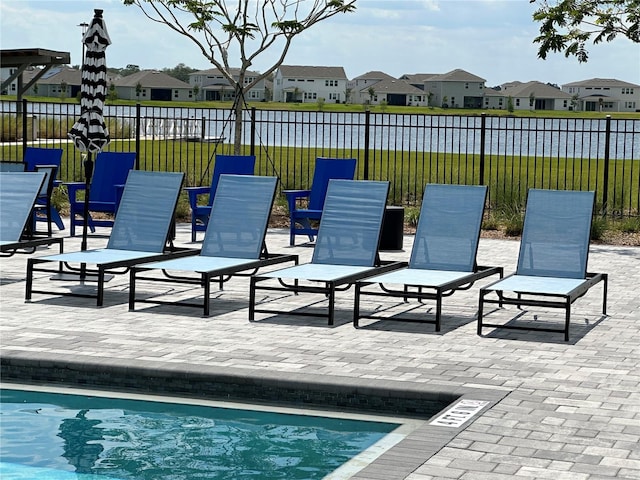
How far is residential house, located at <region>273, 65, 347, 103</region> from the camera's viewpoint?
10512cm

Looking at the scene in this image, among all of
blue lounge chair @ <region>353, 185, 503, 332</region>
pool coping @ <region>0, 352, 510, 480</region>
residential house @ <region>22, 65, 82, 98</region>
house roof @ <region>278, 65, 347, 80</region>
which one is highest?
house roof @ <region>278, 65, 347, 80</region>

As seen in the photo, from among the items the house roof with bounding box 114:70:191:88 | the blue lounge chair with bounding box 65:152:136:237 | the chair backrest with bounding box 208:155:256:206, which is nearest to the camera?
the chair backrest with bounding box 208:155:256:206

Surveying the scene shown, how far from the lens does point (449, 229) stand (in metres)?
10.6

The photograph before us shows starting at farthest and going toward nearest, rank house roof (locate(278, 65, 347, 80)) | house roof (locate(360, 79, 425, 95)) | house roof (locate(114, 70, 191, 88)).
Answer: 1. house roof (locate(360, 79, 425, 95))
2. house roof (locate(278, 65, 347, 80))
3. house roof (locate(114, 70, 191, 88))

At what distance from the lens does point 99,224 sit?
48.1 feet

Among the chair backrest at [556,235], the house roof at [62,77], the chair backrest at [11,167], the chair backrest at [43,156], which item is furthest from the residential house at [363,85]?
the chair backrest at [556,235]

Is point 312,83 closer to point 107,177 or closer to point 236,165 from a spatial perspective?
point 107,177

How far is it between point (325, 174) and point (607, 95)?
93.6 m

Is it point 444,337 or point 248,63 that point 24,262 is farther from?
point 248,63

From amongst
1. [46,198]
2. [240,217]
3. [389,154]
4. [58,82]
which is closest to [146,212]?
[240,217]

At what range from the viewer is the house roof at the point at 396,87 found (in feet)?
359

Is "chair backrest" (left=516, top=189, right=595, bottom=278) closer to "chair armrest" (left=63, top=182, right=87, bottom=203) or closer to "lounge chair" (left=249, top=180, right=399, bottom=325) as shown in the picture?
"lounge chair" (left=249, top=180, right=399, bottom=325)

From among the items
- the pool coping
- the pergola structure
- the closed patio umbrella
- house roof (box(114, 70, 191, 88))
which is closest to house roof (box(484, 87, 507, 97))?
house roof (box(114, 70, 191, 88))

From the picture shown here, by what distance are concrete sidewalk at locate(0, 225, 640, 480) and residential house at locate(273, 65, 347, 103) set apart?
93545 millimetres
